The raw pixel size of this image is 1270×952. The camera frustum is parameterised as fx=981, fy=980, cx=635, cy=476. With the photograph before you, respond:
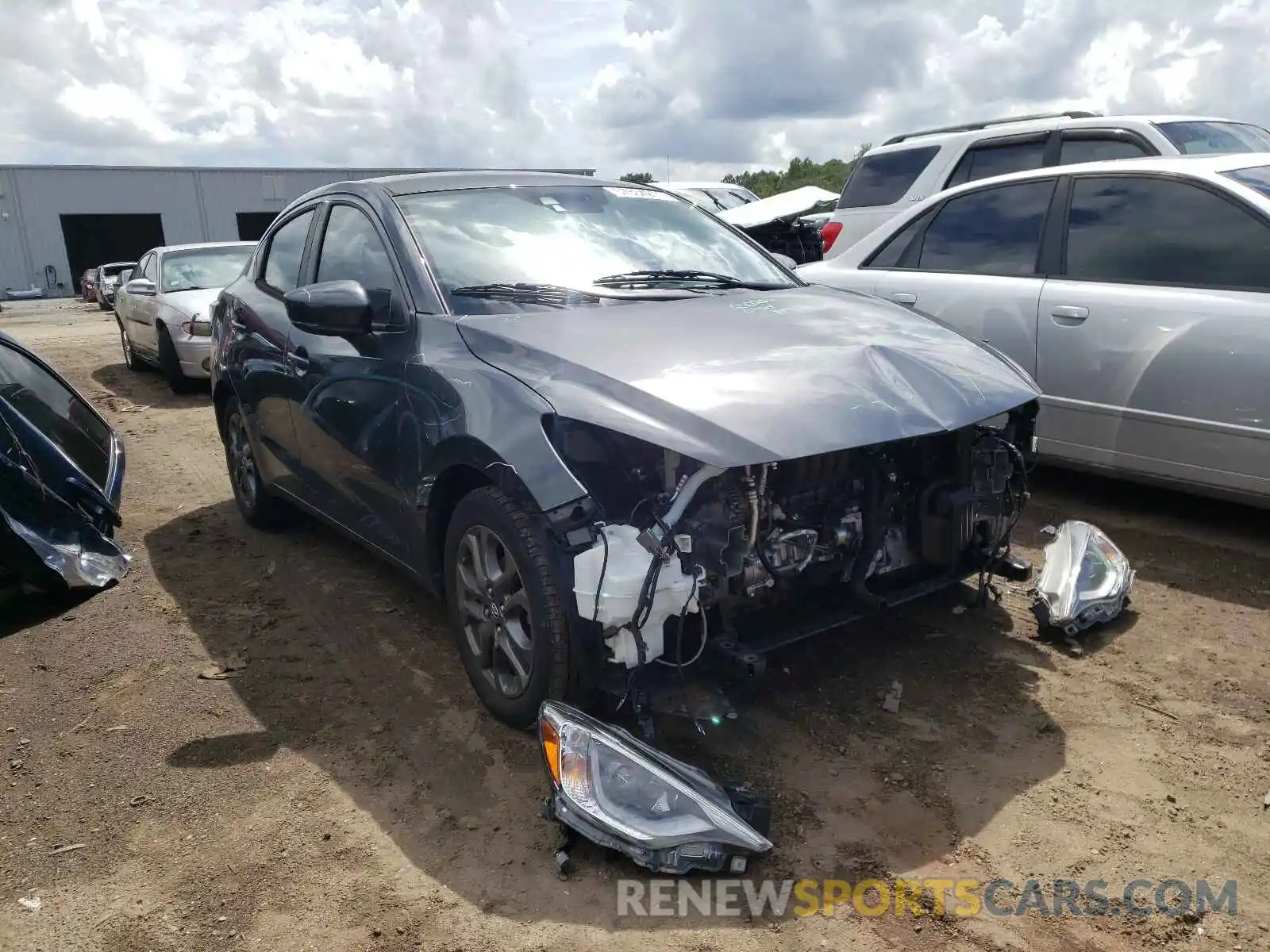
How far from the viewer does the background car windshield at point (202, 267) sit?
10.7 metres

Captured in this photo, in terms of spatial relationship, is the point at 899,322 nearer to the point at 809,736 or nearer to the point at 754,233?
the point at 809,736

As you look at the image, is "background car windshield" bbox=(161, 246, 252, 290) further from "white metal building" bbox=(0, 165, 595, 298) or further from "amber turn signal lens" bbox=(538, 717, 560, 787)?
"white metal building" bbox=(0, 165, 595, 298)

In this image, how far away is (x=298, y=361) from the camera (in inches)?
168

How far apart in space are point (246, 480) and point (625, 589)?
140 inches

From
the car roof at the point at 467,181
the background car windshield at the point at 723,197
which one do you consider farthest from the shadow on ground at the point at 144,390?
the background car windshield at the point at 723,197

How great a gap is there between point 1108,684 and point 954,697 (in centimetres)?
55

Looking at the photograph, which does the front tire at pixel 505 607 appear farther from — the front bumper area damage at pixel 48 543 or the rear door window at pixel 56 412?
the rear door window at pixel 56 412

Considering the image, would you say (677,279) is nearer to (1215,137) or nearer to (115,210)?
(1215,137)

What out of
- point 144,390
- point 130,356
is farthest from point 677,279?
point 130,356

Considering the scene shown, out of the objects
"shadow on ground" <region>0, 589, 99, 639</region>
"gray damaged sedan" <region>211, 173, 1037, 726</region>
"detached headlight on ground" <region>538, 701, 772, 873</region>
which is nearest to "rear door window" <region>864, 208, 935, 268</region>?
"gray damaged sedan" <region>211, 173, 1037, 726</region>

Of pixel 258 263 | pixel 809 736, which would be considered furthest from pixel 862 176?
pixel 809 736

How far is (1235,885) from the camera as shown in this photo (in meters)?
2.38

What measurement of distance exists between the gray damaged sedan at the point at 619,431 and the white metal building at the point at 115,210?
121 feet

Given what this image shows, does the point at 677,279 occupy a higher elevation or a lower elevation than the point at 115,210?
lower
